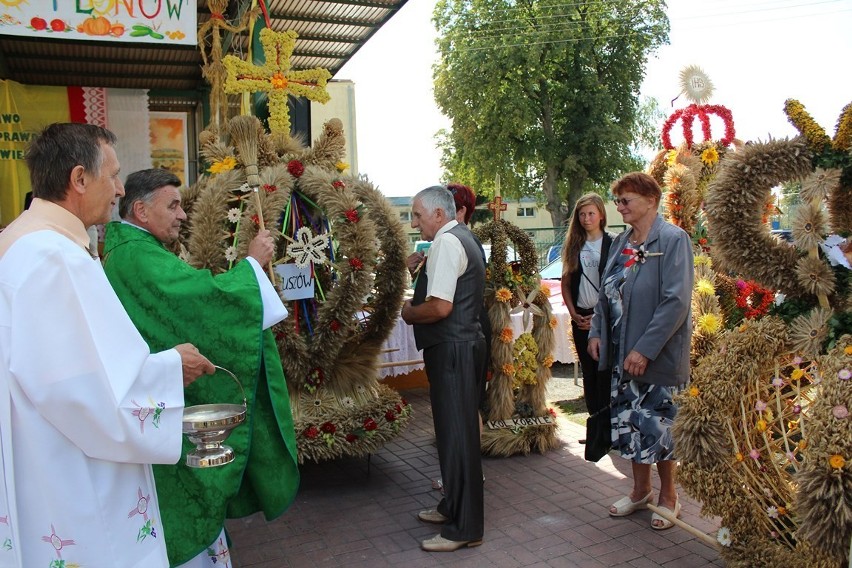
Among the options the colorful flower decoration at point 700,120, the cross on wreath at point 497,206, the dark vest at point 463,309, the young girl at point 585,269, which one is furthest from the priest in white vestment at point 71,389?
the colorful flower decoration at point 700,120

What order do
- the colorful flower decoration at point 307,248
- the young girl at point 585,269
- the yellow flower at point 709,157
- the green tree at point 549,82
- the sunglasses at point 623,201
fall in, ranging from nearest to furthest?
the sunglasses at point 623,201, the colorful flower decoration at point 307,248, the young girl at point 585,269, the yellow flower at point 709,157, the green tree at point 549,82

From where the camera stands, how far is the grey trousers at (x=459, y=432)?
3.62m

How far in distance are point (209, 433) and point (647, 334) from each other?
2402 mm

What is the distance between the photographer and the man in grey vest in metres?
3.62

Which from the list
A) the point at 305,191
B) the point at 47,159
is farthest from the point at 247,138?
the point at 47,159

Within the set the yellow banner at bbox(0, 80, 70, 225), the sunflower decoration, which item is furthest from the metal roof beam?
the sunflower decoration

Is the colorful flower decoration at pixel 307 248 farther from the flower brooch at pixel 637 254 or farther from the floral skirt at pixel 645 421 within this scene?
the floral skirt at pixel 645 421

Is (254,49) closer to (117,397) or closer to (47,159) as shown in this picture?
(47,159)

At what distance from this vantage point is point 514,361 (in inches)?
212

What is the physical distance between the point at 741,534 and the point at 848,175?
156 centimetres

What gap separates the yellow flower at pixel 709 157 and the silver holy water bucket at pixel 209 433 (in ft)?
17.0

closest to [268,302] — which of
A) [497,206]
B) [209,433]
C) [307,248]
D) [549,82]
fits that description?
[209,433]

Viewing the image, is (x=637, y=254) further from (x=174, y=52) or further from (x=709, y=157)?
(x=174, y=52)

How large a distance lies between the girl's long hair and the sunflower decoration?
254 mm
